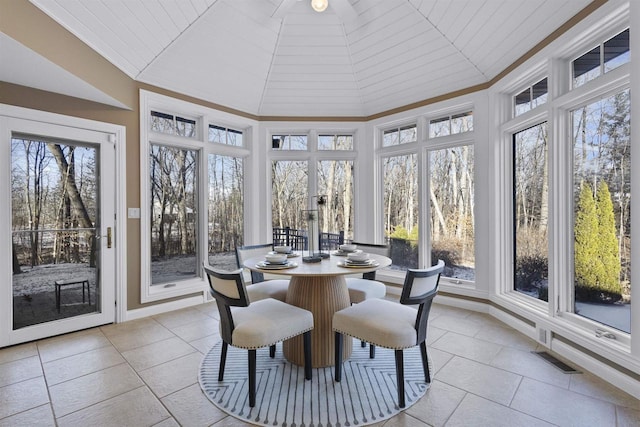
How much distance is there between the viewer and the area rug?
69.1 inches

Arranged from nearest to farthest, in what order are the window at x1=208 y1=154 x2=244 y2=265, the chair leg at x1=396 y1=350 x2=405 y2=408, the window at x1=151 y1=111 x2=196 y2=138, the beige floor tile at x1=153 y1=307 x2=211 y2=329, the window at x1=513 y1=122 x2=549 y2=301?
the chair leg at x1=396 y1=350 x2=405 y2=408
the window at x1=513 y1=122 x2=549 y2=301
the beige floor tile at x1=153 y1=307 x2=211 y2=329
the window at x1=151 y1=111 x2=196 y2=138
the window at x1=208 y1=154 x2=244 y2=265

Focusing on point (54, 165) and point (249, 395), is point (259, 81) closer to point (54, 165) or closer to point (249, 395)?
point (54, 165)

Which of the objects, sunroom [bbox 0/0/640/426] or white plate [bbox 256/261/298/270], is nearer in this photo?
white plate [bbox 256/261/298/270]

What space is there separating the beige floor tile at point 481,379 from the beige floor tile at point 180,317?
2514mm

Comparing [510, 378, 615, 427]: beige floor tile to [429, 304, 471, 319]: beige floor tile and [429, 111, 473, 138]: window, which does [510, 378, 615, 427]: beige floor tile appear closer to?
[429, 304, 471, 319]: beige floor tile

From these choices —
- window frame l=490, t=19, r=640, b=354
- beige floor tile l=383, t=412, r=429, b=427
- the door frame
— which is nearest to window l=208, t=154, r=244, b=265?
the door frame

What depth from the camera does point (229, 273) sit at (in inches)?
73.0

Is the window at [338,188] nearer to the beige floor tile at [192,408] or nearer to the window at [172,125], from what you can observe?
the window at [172,125]

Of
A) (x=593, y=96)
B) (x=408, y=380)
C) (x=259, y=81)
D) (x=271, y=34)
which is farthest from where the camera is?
(x=259, y=81)

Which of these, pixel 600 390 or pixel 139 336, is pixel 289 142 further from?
pixel 600 390

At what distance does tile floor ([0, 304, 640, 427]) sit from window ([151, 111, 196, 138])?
234 cm

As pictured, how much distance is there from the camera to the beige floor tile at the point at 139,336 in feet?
8.95

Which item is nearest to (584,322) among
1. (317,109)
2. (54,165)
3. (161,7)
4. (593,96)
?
(593,96)

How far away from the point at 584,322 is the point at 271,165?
395cm
